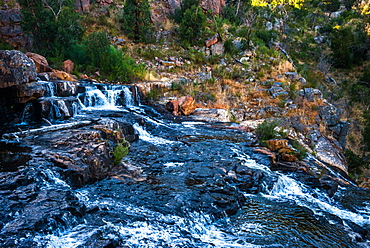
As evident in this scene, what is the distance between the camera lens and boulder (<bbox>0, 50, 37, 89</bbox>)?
6.94m

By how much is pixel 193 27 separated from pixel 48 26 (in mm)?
9794

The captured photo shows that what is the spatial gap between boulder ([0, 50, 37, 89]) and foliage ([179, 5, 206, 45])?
12.5 m

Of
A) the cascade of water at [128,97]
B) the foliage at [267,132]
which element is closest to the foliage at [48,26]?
the cascade of water at [128,97]

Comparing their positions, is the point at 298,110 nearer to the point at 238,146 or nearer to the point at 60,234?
the point at 238,146

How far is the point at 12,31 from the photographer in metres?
14.5

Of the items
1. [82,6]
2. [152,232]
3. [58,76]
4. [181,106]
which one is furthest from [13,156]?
[82,6]

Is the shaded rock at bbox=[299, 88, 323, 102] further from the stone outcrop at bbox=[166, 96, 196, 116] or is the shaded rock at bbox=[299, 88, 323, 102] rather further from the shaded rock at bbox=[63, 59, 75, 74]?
the shaded rock at bbox=[63, 59, 75, 74]

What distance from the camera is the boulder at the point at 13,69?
22.8 feet

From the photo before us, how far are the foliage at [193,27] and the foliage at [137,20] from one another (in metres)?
2.52

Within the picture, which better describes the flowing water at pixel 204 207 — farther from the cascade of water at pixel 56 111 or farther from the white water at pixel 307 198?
the cascade of water at pixel 56 111

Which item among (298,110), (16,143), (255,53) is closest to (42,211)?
(16,143)

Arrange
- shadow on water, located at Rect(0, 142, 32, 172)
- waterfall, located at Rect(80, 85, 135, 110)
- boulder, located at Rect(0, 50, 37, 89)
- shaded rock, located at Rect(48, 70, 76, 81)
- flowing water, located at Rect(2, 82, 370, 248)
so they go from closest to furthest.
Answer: flowing water, located at Rect(2, 82, 370, 248), shadow on water, located at Rect(0, 142, 32, 172), boulder, located at Rect(0, 50, 37, 89), waterfall, located at Rect(80, 85, 135, 110), shaded rock, located at Rect(48, 70, 76, 81)

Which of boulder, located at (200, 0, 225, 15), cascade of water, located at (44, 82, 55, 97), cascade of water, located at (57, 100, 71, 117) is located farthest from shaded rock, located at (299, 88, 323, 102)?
boulder, located at (200, 0, 225, 15)

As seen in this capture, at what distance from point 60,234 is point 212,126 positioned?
290 inches
